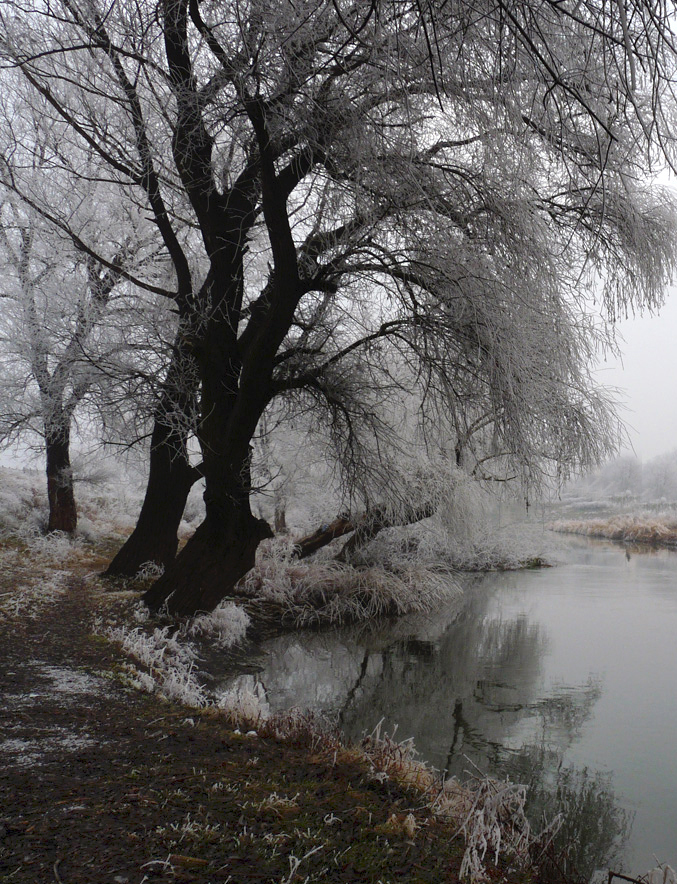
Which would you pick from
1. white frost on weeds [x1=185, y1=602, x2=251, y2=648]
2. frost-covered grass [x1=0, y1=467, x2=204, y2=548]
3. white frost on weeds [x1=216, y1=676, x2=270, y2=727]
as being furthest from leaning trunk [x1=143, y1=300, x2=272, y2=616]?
frost-covered grass [x1=0, y1=467, x2=204, y2=548]

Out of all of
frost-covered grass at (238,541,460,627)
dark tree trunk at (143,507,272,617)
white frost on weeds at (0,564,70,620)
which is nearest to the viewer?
white frost on weeds at (0,564,70,620)

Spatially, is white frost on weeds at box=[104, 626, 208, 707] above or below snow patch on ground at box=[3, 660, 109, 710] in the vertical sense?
below

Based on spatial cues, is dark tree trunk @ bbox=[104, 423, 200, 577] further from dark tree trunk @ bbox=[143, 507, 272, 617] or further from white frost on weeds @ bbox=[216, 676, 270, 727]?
white frost on weeds @ bbox=[216, 676, 270, 727]

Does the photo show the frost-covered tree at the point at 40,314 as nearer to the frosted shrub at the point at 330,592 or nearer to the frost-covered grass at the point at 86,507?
the frost-covered grass at the point at 86,507

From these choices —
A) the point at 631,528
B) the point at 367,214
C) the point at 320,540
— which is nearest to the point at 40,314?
the point at 320,540

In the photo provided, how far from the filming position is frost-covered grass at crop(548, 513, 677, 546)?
2577cm

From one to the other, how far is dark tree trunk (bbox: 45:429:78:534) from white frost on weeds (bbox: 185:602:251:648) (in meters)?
5.02

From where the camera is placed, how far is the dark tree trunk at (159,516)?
9.11m

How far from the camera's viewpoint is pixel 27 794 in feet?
8.69

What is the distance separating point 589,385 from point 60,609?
5676 mm

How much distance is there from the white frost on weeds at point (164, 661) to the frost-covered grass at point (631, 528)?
23.0 m

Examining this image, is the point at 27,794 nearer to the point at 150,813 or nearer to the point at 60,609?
the point at 150,813

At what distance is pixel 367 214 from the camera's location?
483cm

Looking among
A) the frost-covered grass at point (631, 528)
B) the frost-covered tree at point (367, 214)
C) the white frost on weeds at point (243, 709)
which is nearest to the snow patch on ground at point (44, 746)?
the white frost on weeds at point (243, 709)
